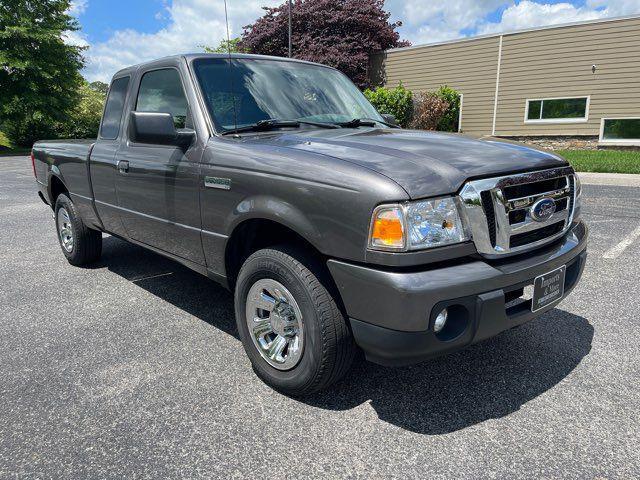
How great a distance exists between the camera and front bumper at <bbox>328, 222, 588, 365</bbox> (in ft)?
6.71

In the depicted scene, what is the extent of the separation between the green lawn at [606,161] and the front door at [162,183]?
1097cm

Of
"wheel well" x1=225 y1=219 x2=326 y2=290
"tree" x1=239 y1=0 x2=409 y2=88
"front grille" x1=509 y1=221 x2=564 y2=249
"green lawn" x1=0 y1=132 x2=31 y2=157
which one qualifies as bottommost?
"green lawn" x1=0 y1=132 x2=31 y2=157

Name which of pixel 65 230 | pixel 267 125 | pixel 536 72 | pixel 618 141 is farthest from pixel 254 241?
pixel 536 72

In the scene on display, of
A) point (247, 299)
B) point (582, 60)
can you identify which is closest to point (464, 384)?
point (247, 299)

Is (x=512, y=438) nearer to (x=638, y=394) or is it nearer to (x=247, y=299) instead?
(x=638, y=394)

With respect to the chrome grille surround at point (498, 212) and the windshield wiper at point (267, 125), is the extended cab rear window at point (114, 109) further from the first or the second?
the chrome grille surround at point (498, 212)

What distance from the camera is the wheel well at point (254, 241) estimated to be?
258 cm

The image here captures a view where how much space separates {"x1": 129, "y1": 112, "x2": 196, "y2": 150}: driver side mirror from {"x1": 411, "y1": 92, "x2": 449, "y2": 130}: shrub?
16350 mm

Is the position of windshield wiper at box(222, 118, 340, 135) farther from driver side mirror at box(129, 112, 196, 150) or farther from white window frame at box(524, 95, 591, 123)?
white window frame at box(524, 95, 591, 123)

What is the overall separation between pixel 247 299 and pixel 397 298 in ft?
3.45

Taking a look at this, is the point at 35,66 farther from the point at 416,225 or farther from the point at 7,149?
the point at 416,225

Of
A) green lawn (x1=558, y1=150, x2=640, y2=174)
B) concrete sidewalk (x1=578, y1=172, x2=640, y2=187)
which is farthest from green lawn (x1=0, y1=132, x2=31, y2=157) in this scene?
concrete sidewalk (x1=578, y1=172, x2=640, y2=187)

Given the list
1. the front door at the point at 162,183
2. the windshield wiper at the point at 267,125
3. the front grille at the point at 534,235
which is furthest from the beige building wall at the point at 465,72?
the front grille at the point at 534,235

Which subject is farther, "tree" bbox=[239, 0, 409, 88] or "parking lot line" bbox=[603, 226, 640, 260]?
"tree" bbox=[239, 0, 409, 88]
